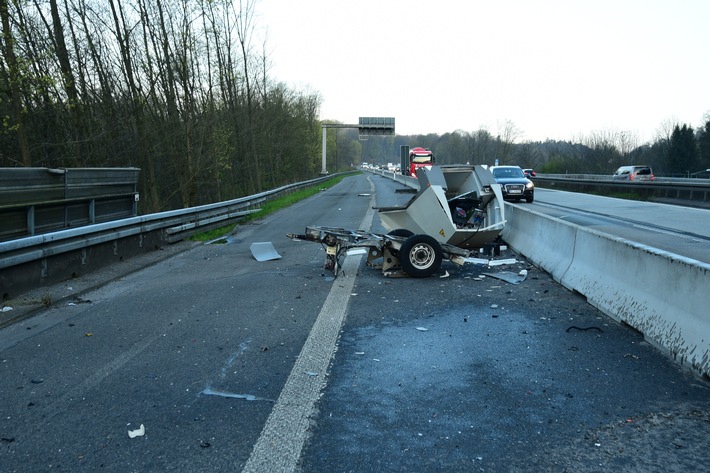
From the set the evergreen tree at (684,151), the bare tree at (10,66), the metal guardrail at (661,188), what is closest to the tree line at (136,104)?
the bare tree at (10,66)

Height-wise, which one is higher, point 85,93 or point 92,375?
point 85,93

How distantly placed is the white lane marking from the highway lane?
319 inches

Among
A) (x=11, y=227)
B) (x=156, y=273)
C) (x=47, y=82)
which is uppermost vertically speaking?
(x=47, y=82)

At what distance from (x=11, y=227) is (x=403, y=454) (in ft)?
25.0

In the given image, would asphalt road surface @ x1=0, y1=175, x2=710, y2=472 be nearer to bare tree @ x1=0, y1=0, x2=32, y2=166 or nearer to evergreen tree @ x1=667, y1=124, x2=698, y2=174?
bare tree @ x1=0, y1=0, x2=32, y2=166

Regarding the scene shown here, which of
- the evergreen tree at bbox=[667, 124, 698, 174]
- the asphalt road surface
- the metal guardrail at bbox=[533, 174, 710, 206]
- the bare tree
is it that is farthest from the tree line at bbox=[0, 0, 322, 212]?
the evergreen tree at bbox=[667, 124, 698, 174]

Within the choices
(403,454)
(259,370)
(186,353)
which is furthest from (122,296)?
(403,454)

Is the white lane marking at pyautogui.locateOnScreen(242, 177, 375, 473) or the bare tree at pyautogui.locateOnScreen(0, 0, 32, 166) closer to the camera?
the white lane marking at pyautogui.locateOnScreen(242, 177, 375, 473)

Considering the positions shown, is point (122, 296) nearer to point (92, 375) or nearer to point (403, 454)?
point (92, 375)

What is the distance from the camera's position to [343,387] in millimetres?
4496

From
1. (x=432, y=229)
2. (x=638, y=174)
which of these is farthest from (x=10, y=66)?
(x=638, y=174)

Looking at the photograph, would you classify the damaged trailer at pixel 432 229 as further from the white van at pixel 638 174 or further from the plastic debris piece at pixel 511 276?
the white van at pixel 638 174

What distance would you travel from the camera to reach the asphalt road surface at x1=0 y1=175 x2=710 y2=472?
3.42 meters

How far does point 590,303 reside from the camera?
23.6 feet
